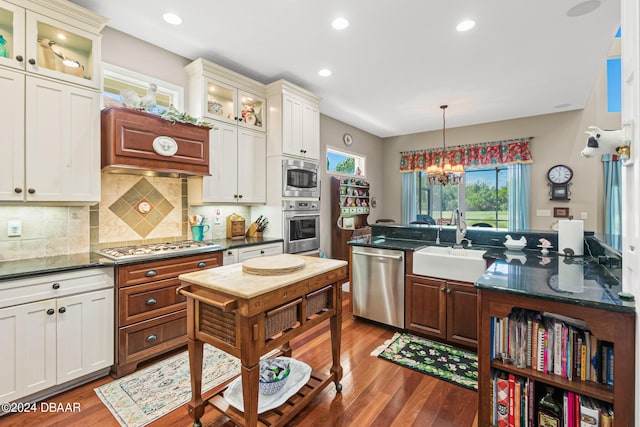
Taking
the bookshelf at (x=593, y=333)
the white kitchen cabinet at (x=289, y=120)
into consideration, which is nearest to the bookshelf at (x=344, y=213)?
the white kitchen cabinet at (x=289, y=120)

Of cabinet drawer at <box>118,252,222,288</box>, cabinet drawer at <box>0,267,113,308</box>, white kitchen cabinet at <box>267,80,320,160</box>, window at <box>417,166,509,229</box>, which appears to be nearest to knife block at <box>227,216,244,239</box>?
cabinet drawer at <box>118,252,222,288</box>

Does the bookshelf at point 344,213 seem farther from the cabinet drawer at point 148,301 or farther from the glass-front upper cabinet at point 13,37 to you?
the glass-front upper cabinet at point 13,37

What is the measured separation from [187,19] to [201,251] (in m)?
2.03

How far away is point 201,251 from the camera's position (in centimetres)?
269

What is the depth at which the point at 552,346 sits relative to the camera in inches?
58.1

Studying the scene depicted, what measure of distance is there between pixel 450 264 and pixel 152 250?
8.60ft

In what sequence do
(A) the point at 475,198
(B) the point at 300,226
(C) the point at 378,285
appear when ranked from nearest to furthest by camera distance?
(C) the point at 378,285, (B) the point at 300,226, (A) the point at 475,198

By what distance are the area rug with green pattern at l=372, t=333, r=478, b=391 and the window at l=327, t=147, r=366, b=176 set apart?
3.30 meters

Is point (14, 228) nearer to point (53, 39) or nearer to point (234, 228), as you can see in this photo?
point (53, 39)

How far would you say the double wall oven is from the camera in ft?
12.0

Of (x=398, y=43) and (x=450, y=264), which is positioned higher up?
(x=398, y=43)

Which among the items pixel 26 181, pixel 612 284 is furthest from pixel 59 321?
pixel 612 284

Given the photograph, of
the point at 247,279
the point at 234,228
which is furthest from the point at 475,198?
the point at 247,279

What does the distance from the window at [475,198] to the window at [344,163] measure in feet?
4.76
